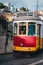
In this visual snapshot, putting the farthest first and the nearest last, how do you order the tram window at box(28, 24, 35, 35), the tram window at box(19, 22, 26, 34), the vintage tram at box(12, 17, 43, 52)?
1. the tram window at box(28, 24, 35, 35)
2. the tram window at box(19, 22, 26, 34)
3. the vintage tram at box(12, 17, 43, 52)

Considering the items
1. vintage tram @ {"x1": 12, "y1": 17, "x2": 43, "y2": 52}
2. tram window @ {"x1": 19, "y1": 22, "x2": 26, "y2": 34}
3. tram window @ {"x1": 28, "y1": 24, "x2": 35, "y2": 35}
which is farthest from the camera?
tram window @ {"x1": 28, "y1": 24, "x2": 35, "y2": 35}

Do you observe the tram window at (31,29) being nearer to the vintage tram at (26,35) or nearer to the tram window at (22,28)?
the vintage tram at (26,35)

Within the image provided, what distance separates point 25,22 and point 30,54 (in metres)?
2.08

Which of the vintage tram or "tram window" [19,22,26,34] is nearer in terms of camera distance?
the vintage tram

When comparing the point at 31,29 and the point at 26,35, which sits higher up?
the point at 31,29

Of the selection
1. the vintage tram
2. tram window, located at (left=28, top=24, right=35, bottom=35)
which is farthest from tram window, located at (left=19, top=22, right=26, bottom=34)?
tram window, located at (left=28, top=24, right=35, bottom=35)

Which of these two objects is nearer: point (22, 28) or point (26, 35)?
point (26, 35)

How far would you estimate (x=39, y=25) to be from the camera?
69.6 feet

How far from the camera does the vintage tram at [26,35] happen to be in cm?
1969

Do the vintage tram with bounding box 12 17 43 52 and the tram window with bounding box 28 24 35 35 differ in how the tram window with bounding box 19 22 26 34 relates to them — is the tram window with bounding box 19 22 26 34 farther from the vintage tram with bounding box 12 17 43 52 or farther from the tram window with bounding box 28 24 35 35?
the tram window with bounding box 28 24 35 35

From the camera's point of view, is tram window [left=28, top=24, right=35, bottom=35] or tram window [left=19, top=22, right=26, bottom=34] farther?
tram window [left=28, top=24, right=35, bottom=35]

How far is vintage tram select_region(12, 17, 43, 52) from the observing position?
19688 millimetres

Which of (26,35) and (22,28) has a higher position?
(22,28)

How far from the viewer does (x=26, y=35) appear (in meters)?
19.8
